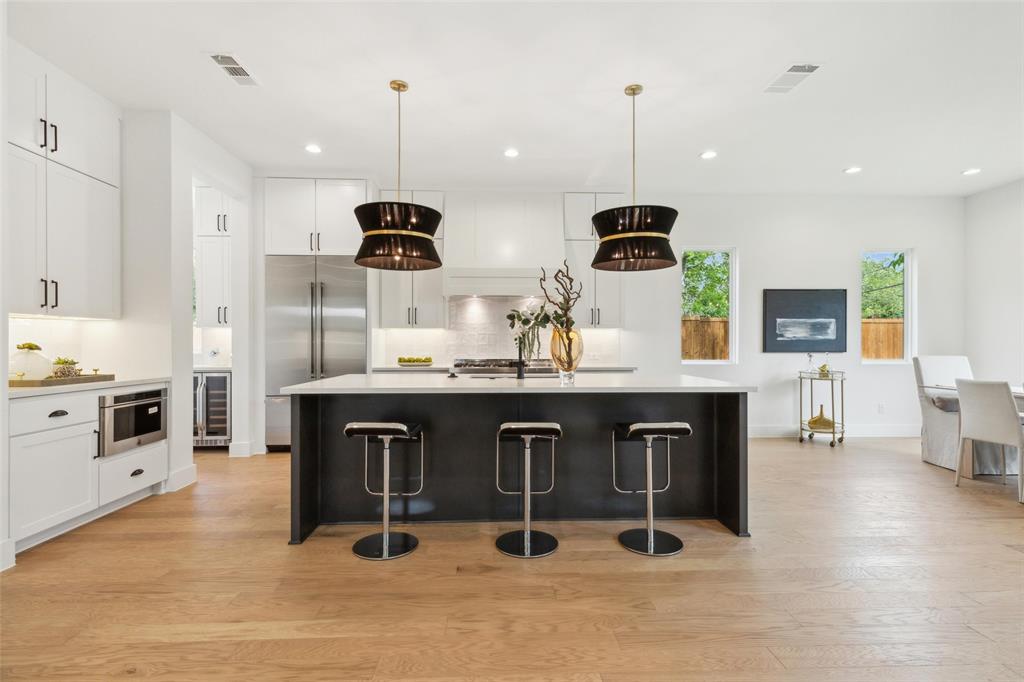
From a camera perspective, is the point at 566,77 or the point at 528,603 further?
the point at 566,77

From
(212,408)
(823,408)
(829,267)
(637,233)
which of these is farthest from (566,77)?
(823,408)

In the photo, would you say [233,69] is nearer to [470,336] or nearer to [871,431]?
[470,336]

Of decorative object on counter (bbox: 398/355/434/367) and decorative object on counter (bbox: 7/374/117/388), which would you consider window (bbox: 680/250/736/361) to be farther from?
decorative object on counter (bbox: 7/374/117/388)

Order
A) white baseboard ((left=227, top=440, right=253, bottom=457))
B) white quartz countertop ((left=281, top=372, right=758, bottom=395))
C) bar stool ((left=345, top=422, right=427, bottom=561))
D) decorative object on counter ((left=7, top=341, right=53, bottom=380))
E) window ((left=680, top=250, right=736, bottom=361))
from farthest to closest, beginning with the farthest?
window ((left=680, top=250, right=736, bottom=361)), white baseboard ((left=227, top=440, right=253, bottom=457)), decorative object on counter ((left=7, top=341, right=53, bottom=380)), white quartz countertop ((left=281, top=372, right=758, bottom=395)), bar stool ((left=345, top=422, right=427, bottom=561))

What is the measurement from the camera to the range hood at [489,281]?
529 centimetres

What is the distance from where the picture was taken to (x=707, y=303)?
6.11 m

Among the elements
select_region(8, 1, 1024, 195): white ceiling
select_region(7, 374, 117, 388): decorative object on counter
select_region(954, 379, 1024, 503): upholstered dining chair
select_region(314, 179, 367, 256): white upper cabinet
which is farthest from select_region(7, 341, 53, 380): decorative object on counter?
select_region(954, 379, 1024, 503): upholstered dining chair

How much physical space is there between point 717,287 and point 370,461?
4.83 metres

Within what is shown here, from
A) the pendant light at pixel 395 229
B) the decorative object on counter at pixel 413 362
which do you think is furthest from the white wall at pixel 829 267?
the pendant light at pixel 395 229

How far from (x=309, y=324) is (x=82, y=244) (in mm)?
1949

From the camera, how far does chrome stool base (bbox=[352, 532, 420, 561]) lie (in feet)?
8.54

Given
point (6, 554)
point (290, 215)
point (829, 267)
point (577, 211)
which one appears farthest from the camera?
point (829, 267)

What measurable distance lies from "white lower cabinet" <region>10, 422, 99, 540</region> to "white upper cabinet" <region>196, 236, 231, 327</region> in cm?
241

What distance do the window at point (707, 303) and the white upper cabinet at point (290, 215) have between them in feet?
14.5
